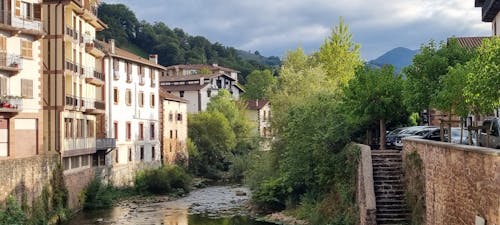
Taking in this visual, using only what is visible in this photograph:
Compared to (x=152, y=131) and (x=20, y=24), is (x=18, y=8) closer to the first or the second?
(x=20, y=24)

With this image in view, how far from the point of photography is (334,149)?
33938 mm

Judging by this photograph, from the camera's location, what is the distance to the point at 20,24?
3772cm

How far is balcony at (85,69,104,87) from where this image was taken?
47.6 metres

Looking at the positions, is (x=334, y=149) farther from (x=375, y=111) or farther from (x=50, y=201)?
(x=50, y=201)

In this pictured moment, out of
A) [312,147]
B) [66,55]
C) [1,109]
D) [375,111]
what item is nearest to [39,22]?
[66,55]

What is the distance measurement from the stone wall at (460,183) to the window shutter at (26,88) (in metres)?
26.5

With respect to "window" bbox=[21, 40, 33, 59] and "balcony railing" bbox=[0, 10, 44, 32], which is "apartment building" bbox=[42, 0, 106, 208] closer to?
"balcony railing" bbox=[0, 10, 44, 32]

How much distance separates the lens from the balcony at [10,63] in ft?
120

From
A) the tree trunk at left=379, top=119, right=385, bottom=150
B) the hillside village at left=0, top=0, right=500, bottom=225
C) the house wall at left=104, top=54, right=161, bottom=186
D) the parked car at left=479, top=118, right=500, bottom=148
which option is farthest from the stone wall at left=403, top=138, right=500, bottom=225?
the house wall at left=104, top=54, right=161, bottom=186

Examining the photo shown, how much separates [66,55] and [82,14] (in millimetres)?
5075

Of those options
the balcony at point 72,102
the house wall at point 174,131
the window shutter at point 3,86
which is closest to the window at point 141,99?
the house wall at point 174,131

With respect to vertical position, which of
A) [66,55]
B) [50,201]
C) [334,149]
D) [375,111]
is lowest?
[50,201]

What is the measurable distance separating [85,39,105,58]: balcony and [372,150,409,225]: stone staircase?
27.9m

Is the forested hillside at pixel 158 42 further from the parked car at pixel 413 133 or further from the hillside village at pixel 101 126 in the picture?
the parked car at pixel 413 133
